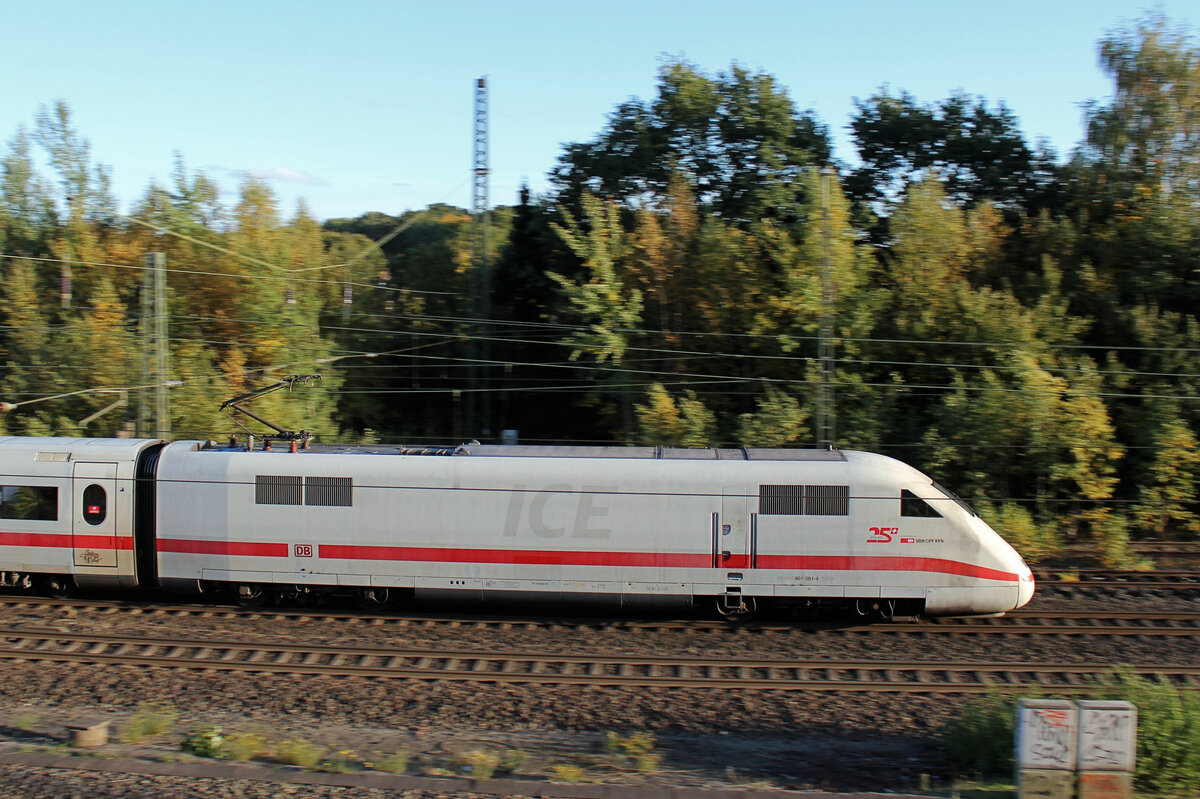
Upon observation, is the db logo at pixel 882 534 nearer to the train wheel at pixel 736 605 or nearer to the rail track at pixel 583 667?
the rail track at pixel 583 667

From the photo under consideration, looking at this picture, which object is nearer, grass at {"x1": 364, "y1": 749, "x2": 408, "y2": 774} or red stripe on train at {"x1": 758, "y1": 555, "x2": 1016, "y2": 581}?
grass at {"x1": 364, "y1": 749, "x2": 408, "y2": 774}

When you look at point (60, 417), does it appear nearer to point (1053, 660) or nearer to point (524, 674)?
point (524, 674)

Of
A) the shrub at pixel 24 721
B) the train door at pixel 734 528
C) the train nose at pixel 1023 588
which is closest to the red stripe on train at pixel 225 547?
the shrub at pixel 24 721

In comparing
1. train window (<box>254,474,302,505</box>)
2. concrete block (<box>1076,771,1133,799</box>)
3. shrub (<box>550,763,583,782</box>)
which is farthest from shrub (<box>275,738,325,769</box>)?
concrete block (<box>1076,771,1133,799</box>)

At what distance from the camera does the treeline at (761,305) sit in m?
22.7

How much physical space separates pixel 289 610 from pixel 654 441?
12164mm

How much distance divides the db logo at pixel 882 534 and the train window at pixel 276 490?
906cm

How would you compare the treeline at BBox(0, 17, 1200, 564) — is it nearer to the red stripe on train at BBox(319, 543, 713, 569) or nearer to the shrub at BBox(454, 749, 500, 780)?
the red stripe on train at BBox(319, 543, 713, 569)

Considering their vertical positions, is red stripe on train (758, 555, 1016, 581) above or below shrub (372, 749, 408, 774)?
above

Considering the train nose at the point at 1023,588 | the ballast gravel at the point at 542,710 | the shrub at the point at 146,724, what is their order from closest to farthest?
the ballast gravel at the point at 542,710 → the shrub at the point at 146,724 → the train nose at the point at 1023,588

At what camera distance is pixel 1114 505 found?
75.9 feet

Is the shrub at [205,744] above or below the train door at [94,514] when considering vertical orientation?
below

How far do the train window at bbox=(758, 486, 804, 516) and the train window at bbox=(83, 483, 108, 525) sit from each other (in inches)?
428

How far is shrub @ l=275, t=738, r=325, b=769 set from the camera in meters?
8.61
